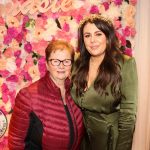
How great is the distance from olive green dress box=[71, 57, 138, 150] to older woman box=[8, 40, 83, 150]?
138 millimetres

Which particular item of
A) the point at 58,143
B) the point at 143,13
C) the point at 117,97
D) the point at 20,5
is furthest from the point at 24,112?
the point at 143,13

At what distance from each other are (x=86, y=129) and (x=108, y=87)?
0.36 meters

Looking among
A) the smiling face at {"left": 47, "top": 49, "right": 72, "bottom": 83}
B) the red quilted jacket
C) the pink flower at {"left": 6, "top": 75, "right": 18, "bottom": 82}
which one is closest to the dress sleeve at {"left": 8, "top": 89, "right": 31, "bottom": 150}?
the red quilted jacket

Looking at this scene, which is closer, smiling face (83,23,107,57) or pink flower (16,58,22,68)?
smiling face (83,23,107,57)

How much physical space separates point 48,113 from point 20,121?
18 cm

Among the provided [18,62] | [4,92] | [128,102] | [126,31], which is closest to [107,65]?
[128,102]

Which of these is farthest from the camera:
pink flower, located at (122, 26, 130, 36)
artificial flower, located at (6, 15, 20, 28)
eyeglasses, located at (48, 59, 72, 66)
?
pink flower, located at (122, 26, 130, 36)

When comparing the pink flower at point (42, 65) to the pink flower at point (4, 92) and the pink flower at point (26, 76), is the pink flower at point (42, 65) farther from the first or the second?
the pink flower at point (4, 92)

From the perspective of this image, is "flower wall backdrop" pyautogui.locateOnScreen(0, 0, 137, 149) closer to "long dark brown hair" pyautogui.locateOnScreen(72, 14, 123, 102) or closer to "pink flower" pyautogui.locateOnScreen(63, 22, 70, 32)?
"pink flower" pyautogui.locateOnScreen(63, 22, 70, 32)

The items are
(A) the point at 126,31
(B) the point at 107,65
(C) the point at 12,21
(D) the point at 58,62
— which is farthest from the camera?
(A) the point at 126,31

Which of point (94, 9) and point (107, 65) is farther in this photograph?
point (94, 9)

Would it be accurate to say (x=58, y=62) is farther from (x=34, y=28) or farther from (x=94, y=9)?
(x=94, y=9)

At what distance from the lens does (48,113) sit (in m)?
1.90

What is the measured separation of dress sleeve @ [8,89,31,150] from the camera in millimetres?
1867
